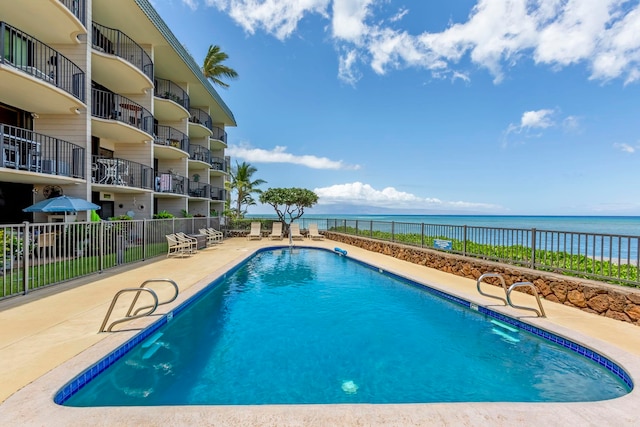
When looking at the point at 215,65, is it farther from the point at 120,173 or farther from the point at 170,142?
the point at 120,173

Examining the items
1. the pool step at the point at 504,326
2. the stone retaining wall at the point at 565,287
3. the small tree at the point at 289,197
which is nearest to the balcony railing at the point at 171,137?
the small tree at the point at 289,197

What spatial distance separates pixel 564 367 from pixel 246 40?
22717mm

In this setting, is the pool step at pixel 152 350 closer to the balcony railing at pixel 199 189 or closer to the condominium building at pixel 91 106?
the condominium building at pixel 91 106

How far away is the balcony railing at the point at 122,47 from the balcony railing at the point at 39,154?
483cm

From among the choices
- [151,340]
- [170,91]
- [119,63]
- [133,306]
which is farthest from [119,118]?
[151,340]

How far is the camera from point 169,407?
256 cm

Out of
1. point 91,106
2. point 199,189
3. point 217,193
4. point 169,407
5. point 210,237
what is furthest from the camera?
point 217,193

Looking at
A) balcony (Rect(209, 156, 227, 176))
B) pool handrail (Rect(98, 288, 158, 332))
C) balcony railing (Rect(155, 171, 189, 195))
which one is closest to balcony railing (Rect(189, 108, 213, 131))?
balcony (Rect(209, 156, 227, 176))

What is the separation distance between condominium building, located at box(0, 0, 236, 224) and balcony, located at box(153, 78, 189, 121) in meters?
0.06

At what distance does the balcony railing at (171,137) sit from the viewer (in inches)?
669

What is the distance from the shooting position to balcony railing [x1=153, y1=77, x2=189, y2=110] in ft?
55.2

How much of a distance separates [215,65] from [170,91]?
8842 mm

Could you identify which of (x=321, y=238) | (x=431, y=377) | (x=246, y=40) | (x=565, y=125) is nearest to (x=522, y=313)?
(x=431, y=377)

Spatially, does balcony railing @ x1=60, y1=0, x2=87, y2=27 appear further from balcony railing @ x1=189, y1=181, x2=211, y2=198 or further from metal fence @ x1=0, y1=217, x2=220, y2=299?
balcony railing @ x1=189, y1=181, x2=211, y2=198
